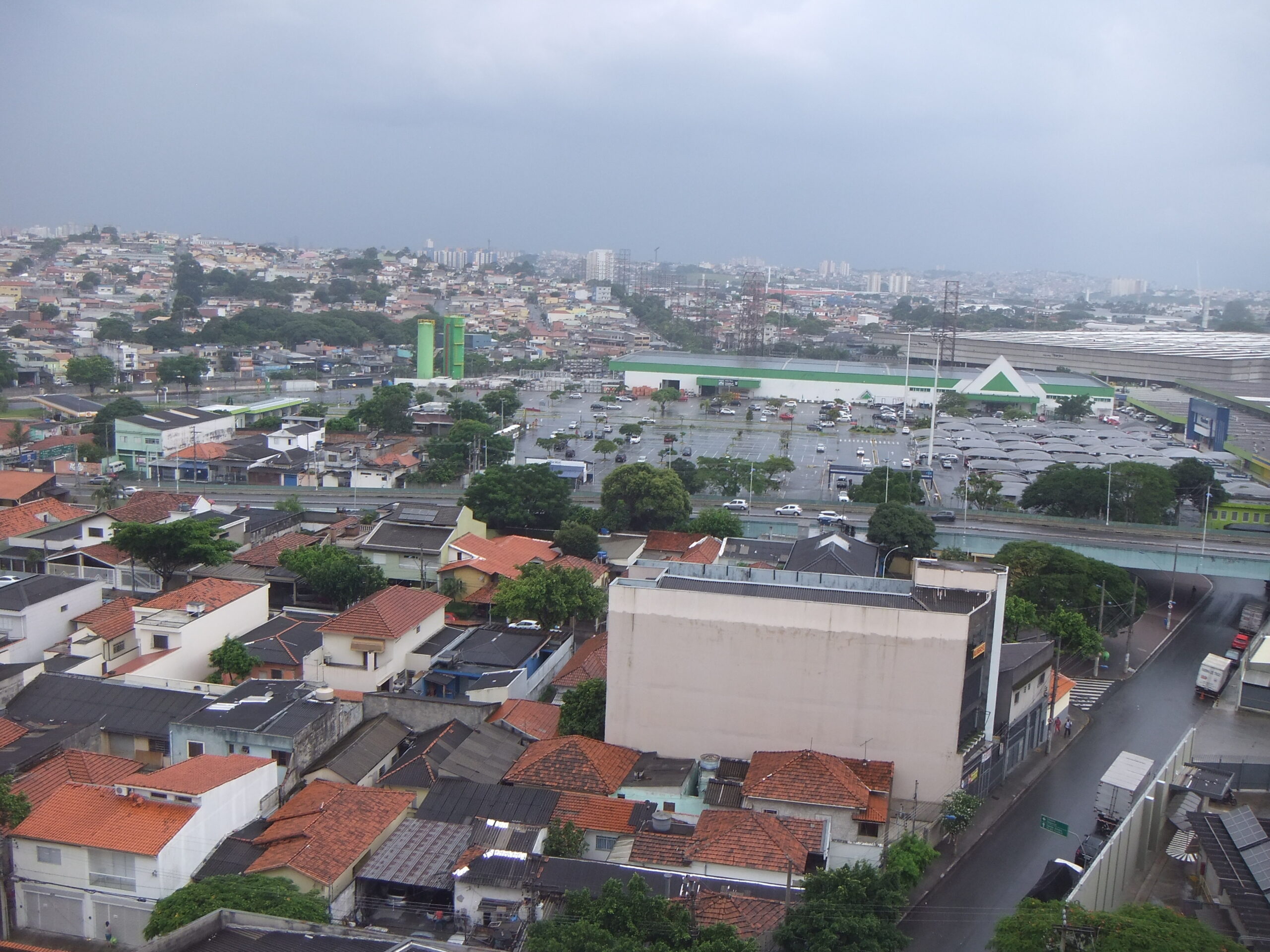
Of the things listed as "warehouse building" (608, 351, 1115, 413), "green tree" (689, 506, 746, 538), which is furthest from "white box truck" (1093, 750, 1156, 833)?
"warehouse building" (608, 351, 1115, 413)

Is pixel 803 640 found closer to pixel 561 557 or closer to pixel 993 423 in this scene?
pixel 561 557

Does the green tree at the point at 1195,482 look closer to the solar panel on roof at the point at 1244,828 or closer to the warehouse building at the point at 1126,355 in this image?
the solar panel on roof at the point at 1244,828

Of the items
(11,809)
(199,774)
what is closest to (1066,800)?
(199,774)

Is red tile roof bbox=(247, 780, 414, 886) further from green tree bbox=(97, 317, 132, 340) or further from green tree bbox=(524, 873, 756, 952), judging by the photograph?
green tree bbox=(97, 317, 132, 340)

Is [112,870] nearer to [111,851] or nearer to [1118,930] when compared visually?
[111,851]

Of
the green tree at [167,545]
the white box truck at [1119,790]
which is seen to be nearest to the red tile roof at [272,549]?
the green tree at [167,545]
